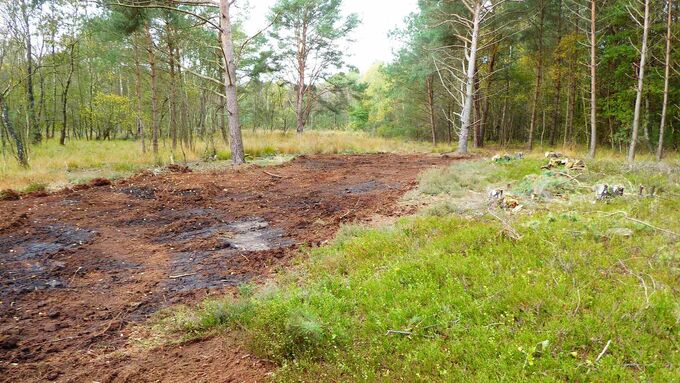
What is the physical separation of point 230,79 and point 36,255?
763 cm

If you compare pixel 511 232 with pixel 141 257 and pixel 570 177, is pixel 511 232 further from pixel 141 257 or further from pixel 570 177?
pixel 141 257

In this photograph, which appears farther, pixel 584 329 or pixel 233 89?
pixel 233 89

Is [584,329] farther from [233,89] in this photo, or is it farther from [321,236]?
[233,89]

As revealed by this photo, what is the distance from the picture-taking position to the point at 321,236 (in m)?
4.79

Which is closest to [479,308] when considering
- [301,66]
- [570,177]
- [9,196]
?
[570,177]

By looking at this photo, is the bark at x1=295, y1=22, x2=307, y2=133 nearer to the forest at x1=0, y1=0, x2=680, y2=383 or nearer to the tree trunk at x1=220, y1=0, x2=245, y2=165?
the tree trunk at x1=220, y1=0, x2=245, y2=165

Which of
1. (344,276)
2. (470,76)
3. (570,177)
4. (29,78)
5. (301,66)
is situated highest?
(301,66)

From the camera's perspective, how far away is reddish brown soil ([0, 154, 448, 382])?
7.89 feet

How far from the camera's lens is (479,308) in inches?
107

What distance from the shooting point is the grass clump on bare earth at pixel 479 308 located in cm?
223

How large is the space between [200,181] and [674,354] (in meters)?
7.78

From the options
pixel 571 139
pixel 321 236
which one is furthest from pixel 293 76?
pixel 321 236

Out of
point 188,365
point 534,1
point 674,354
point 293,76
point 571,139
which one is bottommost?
point 188,365

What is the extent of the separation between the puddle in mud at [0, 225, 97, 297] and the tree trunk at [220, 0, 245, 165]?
21.0ft
